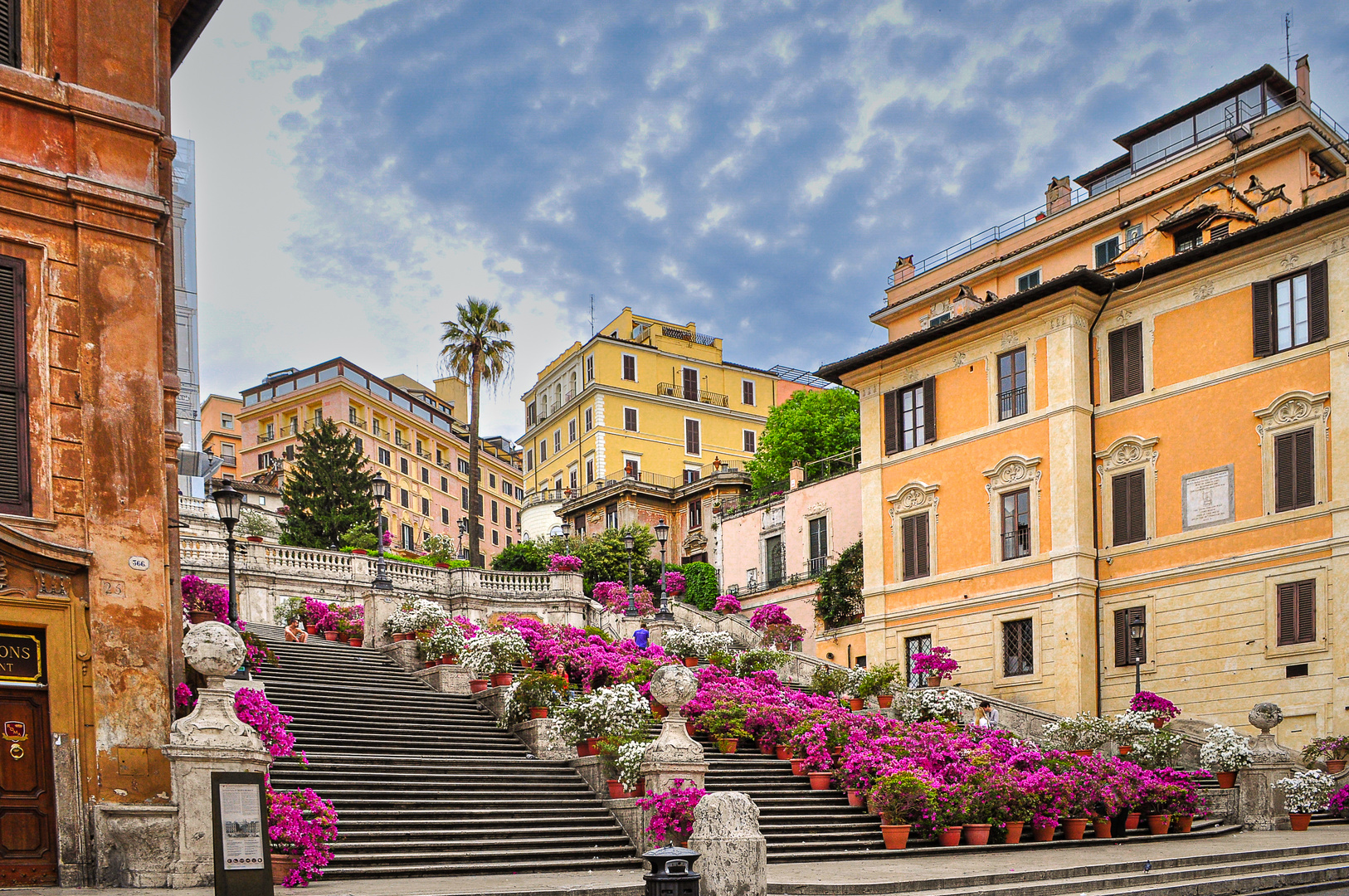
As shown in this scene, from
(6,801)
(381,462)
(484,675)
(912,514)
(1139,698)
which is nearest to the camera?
(6,801)

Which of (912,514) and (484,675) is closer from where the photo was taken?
(484,675)

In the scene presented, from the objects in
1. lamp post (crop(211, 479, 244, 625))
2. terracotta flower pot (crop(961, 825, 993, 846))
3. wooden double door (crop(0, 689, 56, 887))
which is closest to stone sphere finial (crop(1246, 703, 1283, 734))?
terracotta flower pot (crop(961, 825, 993, 846))

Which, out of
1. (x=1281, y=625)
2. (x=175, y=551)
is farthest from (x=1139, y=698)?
(x=175, y=551)

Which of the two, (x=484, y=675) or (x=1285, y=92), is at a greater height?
(x=1285, y=92)

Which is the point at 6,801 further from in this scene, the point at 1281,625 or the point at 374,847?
the point at 1281,625

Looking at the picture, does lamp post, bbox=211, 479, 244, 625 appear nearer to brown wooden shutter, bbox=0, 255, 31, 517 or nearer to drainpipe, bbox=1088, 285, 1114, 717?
brown wooden shutter, bbox=0, 255, 31, 517

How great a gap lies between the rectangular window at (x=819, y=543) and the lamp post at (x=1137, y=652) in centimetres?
1658

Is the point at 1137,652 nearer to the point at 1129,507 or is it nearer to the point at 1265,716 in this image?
the point at 1265,716

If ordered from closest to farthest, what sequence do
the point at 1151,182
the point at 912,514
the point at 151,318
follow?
the point at 151,318 < the point at 912,514 < the point at 1151,182

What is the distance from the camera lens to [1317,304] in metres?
27.7

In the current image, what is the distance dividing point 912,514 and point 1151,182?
1285cm

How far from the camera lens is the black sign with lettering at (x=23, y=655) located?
1259 cm

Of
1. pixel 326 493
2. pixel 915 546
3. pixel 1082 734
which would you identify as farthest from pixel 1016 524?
pixel 326 493

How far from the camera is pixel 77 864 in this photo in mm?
12656
